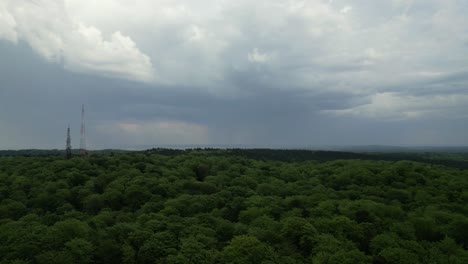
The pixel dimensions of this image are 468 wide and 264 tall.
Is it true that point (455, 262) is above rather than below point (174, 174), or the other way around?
below

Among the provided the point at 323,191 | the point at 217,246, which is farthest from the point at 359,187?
the point at 217,246

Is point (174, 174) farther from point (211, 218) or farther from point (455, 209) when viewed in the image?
point (455, 209)

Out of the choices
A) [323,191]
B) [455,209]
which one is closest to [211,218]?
[323,191]

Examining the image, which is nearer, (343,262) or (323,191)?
(343,262)

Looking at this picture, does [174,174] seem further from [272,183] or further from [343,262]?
[343,262]

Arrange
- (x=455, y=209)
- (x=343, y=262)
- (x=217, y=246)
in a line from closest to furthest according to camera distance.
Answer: (x=343, y=262) → (x=217, y=246) → (x=455, y=209)

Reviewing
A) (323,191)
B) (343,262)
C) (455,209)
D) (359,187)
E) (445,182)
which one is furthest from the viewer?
(445,182)
